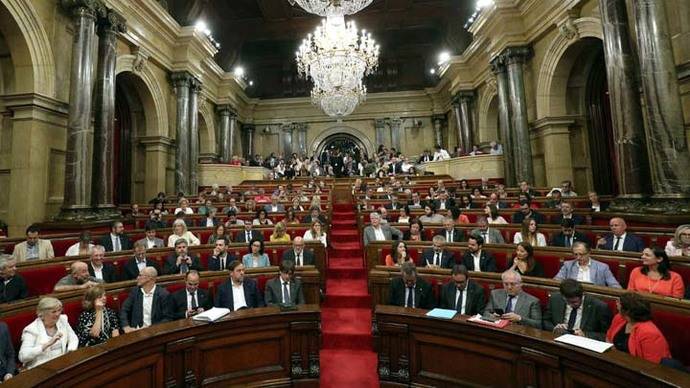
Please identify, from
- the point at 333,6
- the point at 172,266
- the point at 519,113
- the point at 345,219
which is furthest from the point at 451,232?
the point at 519,113

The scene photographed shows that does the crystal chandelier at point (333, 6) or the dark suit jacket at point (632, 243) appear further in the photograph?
the crystal chandelier at point (333, 6)

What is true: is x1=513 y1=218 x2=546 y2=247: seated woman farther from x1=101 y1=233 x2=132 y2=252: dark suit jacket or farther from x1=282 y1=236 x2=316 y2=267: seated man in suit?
x1=101 y1=233 x2=132 y2=252: dark suit jacket

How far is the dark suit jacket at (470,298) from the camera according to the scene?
10.6ft

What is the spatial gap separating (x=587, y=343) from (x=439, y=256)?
246cm

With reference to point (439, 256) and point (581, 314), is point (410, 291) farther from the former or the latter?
point (581, 314)

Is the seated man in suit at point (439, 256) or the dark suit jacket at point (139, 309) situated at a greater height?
the seated man in suit at point (439, 256)

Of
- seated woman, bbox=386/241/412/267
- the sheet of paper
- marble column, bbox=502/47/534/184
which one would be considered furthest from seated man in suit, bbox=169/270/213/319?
marble column, bbox=502/47/534/184

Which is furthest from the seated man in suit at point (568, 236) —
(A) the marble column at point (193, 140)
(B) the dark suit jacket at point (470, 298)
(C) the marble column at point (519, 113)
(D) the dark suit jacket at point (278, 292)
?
(A) the marble column at point (193, 140)

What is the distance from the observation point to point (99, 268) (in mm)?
4180

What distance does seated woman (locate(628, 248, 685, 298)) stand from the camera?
3.01 m

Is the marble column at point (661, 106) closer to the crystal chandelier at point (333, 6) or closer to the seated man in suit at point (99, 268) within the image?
the crystal chandelier at point (333, 6)

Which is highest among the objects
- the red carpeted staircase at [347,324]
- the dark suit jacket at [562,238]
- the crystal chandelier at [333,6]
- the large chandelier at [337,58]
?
the crystal chandelier at [333,6]

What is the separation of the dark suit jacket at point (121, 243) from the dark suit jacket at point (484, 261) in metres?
4.82

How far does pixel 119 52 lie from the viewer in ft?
29.6
